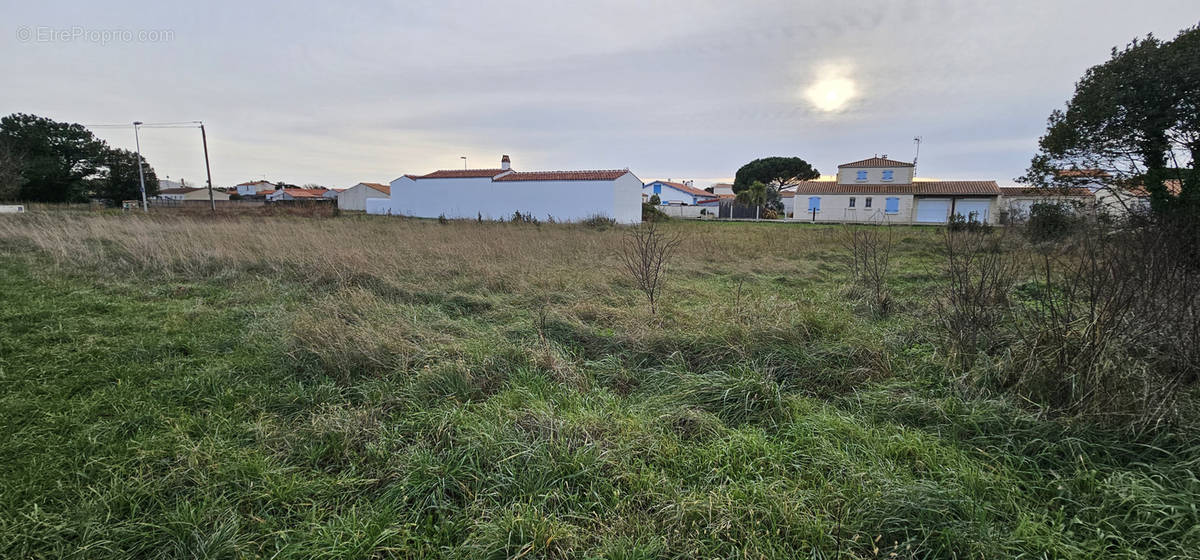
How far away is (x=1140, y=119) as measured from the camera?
1172 cm

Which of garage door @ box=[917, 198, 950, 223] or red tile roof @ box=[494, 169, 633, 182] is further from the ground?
red tile roof @ box=[494, 169, 633, 182]

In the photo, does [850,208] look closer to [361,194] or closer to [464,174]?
[464,174]

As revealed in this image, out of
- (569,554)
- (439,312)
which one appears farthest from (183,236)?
(569,554)

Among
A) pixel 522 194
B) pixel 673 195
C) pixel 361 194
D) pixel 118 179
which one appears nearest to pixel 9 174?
pixel 118 179

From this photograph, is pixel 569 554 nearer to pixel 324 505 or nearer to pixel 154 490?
pixel 324 505

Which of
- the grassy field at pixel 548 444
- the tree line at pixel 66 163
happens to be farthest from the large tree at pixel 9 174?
the grassy field at pixel 548 444

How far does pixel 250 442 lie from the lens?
2709 millimetres

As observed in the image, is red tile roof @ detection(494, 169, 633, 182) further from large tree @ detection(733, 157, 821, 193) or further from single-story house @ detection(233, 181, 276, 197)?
single-story house @ detection(233, 181, 276, 197)

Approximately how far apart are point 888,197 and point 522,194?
24.6m

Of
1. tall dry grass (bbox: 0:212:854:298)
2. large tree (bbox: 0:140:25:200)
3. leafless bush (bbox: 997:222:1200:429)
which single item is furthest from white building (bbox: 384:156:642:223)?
leafless bush (bbox: 997:222:1200:429)

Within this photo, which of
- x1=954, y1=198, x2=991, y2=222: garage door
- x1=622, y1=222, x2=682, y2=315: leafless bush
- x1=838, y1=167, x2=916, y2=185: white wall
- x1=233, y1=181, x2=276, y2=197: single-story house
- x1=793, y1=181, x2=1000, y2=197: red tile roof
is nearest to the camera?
x1=622, y1=222, x2=682, y2=315: leafless bush

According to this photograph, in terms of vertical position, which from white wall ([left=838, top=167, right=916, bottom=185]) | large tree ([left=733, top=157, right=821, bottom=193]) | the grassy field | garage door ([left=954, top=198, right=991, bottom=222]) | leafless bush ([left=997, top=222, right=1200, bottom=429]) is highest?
large tree ([left=733, top=157, right=821, bottom=193])

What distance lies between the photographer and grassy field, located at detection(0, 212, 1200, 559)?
1.94m

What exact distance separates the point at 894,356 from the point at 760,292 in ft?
9.52
